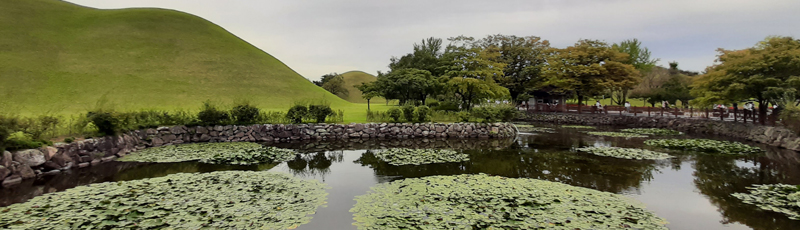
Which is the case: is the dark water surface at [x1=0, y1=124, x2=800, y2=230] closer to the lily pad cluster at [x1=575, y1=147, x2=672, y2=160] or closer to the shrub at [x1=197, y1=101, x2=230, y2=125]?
the lily pad cluster at [x1=575, y1=147, x2=672, y2=160]

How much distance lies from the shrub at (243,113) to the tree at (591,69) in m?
31.1

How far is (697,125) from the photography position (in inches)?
919

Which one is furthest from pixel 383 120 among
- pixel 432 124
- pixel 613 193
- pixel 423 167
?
pixel 613 193

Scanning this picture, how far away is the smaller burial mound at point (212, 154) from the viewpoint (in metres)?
12.2

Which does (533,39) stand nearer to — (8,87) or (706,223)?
(706,223)

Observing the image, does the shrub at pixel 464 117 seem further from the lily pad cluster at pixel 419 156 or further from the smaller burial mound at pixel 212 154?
the smaller burial mound at pixel 212 154

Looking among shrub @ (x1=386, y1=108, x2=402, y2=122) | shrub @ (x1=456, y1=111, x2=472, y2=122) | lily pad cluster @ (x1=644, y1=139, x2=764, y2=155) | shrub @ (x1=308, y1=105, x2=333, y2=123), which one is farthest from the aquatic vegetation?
lily pad cluster @ (x1=644, y1=139, x2=764, y2=155)

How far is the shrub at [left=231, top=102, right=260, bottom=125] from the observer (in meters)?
18.1

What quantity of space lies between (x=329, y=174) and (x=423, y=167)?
116 inches

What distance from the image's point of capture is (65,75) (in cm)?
3266

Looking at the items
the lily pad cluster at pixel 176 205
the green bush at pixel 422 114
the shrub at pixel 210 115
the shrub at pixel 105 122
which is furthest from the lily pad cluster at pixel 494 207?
the shrub at pixel 210 115

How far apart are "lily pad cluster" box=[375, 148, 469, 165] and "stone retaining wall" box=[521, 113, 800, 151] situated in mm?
14947

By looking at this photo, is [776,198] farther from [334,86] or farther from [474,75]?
[334,86]

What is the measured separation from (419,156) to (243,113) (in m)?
10.5
